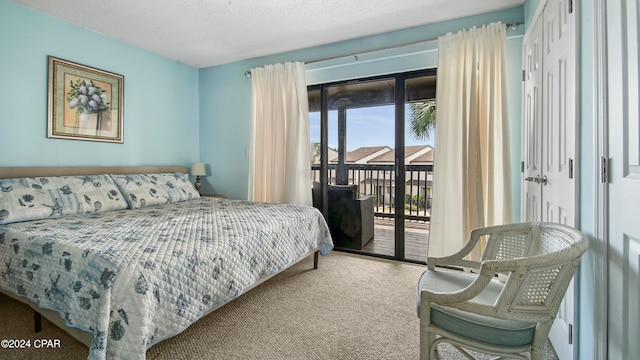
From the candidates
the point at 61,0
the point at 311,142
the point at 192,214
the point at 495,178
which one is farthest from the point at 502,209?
the point at 61,0

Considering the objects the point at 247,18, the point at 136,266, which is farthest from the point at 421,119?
the point at 136,266

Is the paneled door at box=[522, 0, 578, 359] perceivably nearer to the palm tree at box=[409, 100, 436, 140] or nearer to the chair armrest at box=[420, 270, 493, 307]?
the chair armrest at box=[420, 270, 493, 307]

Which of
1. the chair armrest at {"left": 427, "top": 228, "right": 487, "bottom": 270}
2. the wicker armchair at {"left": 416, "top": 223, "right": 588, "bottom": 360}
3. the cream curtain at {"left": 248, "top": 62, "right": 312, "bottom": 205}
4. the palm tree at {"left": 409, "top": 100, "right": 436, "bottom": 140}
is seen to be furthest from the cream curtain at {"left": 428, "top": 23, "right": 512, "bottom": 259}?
the cream curtain at {"left": 248, "top": 62, "right": 312, "bottom": 205}

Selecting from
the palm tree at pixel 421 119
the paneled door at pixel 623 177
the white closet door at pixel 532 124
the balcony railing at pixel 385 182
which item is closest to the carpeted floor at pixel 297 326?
the paneled door at pixel 623 177

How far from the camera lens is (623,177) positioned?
0.98 metres

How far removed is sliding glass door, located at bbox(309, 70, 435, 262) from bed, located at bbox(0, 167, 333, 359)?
78 cm

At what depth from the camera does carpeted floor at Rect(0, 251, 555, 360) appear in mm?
1585

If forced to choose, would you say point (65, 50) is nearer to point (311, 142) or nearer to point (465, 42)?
point (311, 142)

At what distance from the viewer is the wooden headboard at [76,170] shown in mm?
2451

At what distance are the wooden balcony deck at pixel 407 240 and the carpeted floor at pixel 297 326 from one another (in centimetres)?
70

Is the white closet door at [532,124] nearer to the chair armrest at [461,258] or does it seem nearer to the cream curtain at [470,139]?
the cream curtain at [470,139]

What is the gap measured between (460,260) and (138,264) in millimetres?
Answer: 1633

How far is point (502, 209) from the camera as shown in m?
2.54

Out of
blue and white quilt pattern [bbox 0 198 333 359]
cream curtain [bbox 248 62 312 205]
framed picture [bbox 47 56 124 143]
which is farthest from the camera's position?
cream curtain [bbox 248 62 312 205]
